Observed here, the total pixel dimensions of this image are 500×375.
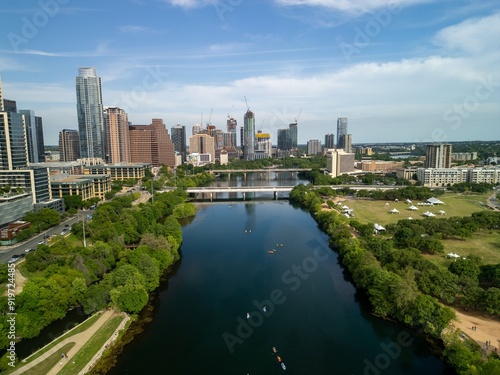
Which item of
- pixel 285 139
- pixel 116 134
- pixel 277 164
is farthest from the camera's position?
pixel 285 139

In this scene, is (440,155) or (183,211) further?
(440,155)

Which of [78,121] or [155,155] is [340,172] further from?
[78,121]

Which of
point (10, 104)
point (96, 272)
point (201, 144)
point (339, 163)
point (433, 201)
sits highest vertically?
point (10, 104)

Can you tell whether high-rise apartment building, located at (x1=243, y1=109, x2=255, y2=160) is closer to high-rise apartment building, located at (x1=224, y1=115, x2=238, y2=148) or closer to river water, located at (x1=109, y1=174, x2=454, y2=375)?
high-rise apartment building, located at (x1=224, y1=115, x2=238, y2=148)

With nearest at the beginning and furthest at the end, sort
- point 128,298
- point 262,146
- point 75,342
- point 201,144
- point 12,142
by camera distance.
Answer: point 75,342 < point 128,298 < point 12,142 < point 201,144 < point 262,146

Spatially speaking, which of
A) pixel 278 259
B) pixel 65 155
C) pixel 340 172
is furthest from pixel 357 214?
pixel 65 155

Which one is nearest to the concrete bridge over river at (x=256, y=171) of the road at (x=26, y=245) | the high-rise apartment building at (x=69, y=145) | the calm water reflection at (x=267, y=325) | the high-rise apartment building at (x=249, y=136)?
the high-rise apartment building at (x=69, y=145)

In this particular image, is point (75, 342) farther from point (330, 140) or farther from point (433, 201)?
point (330, 140)

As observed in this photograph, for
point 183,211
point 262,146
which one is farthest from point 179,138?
point 183,211
